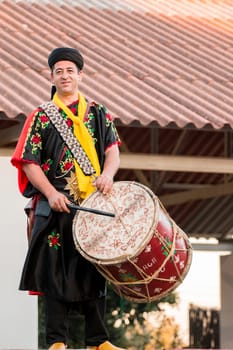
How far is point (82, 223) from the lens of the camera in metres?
6.23

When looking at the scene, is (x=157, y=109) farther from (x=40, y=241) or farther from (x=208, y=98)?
(x=40, y=241)

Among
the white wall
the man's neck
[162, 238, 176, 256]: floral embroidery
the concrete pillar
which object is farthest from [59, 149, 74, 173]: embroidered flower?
the concrete pillar

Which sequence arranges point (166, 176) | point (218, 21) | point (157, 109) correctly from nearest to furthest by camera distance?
point (157, 109) → point (218, 21) → point (166, 176)

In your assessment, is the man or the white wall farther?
the white wall

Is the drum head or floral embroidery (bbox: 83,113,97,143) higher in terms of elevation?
floral embroidery (bbox: 83,113,97,143)

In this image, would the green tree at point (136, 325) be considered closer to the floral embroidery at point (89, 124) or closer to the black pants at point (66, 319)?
the black pants at point (66, 319)

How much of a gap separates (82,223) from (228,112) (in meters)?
4.44

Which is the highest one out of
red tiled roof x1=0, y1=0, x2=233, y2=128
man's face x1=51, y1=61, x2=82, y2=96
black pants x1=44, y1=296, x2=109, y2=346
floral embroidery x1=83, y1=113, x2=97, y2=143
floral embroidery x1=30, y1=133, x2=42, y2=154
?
red tiled roof x1=0, y1=0, x2=233, y2=128

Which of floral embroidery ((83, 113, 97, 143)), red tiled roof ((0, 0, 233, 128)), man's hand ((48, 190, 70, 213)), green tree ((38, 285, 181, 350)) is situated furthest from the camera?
green tree ((38, 285, 181, 350))

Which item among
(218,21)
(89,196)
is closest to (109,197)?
(89,196)

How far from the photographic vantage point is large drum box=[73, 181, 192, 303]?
6.18 m

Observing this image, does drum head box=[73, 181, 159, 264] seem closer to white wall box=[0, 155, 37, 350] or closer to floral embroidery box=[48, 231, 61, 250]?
floral embroidery box=[48, 231, 61, 250]

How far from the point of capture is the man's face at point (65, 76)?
627cm

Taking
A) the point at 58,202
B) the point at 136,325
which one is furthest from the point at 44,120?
the point at 136,325
